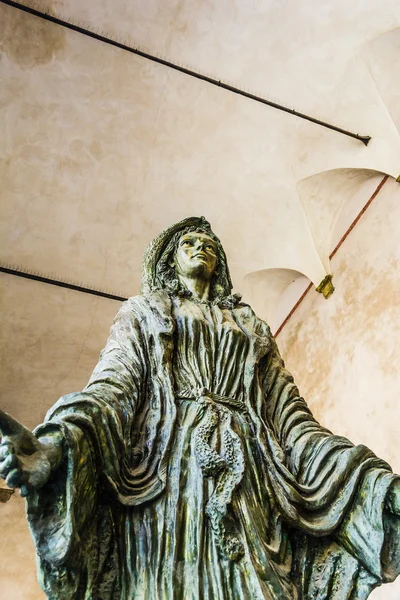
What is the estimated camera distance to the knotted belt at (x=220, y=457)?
8.77 feet

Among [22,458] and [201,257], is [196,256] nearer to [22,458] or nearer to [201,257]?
[201,257]

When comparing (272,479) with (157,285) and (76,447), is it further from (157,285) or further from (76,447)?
(157,285)

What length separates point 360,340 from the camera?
942 centimetres

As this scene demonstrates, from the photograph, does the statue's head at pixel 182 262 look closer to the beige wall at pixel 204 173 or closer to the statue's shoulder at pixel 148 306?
the statue's shoulder at pixel 148 306

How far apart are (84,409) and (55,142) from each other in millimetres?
7536

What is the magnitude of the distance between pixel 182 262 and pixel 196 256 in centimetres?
7

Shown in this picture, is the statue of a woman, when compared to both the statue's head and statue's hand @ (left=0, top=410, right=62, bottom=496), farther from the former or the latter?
the statue's head

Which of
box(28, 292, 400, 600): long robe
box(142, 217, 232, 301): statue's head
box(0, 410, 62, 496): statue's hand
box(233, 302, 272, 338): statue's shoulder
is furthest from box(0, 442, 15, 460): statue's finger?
box(142, 217, 232, 301): statue's head

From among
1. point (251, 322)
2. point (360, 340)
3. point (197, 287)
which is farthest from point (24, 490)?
point (360, 340)

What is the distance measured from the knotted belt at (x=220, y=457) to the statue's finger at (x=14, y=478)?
706 millimetres

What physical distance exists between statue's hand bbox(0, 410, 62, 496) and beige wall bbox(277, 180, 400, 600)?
6.06m

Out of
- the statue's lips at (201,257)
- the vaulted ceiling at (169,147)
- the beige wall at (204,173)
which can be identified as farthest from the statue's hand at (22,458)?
the vaulted ceiling at (169,147)

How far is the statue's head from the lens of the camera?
12.9ft

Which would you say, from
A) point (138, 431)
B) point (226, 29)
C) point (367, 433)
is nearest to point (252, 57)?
point (226, 29)
